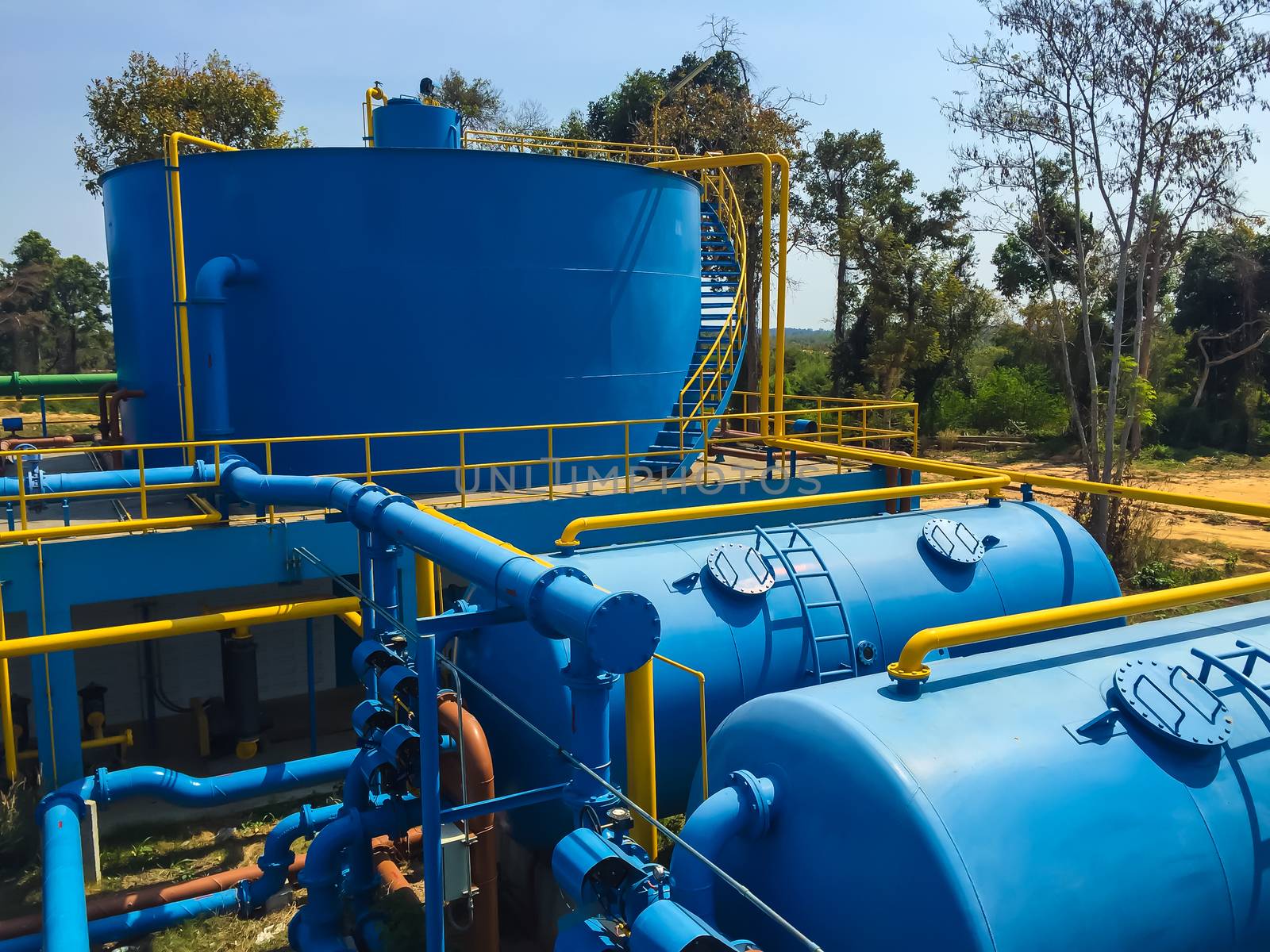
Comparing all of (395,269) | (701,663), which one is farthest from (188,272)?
(701,663)

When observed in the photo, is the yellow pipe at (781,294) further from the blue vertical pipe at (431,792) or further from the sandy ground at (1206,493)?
the sandy ground at (1206,493)

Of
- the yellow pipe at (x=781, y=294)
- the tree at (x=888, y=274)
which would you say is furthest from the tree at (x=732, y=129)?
the yellow pipe at (x=781, y=294)

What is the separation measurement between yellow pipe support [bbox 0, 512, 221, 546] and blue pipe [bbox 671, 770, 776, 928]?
7.55 metres

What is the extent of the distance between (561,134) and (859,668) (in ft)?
143

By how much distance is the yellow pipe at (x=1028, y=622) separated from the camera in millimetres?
5086

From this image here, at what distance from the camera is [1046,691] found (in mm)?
5191

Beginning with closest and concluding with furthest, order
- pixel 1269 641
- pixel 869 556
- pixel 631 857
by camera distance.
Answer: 1. pixel 631 857
2. pixel 1269 641
3. pixel 869 556

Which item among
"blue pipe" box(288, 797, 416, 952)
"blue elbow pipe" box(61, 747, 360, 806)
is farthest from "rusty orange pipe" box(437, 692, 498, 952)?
"blue elbow pipe" box(61, 747, 360, 806)

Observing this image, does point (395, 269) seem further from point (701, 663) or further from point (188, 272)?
point (701, 663)

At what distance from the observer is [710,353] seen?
53.7 feet

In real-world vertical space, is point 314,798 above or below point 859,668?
below

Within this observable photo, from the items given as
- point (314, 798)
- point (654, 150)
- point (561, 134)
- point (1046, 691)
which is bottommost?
point (314, 798)

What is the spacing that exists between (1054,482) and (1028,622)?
516 centimetres

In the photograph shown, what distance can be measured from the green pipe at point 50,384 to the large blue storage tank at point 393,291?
40.6ft
